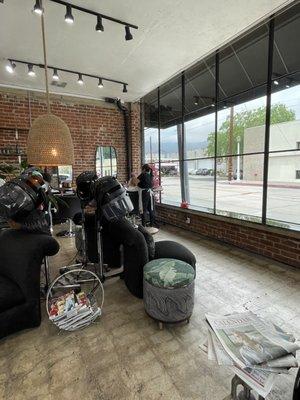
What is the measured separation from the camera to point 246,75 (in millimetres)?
3938

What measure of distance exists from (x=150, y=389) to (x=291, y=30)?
439 centimetres

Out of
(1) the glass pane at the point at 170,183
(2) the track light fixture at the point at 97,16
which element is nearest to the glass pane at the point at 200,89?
(1) the glass pane at the point at 170,183

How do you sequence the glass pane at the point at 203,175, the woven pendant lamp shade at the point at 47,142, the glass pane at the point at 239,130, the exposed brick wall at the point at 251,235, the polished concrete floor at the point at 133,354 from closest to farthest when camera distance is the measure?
the polished concrete floor at the point at 133,354 < the woven pendant lamp shade at the point at 47,142 < the exposed brick wall at the point at 251,235 < the glass pane at the point at 239,130 < the glass pane at the point at 203,175

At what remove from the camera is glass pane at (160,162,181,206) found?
5617mm

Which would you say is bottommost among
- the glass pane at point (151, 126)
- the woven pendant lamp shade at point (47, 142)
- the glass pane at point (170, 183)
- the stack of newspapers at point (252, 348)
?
the stack of newspapers at point (252, 348)

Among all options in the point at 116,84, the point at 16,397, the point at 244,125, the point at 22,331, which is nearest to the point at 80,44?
the point at 116,84

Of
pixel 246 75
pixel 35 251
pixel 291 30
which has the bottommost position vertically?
pixel 35 251

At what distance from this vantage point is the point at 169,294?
187 cm

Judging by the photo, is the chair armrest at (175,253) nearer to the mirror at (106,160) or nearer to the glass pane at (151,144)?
the glass pane at (151,144)

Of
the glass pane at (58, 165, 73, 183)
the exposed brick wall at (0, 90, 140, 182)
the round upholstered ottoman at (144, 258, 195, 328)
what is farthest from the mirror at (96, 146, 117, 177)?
the round upholstered ottoman at (144, 258, 195, 328)

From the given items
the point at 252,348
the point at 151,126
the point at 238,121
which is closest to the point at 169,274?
the point at 252,348

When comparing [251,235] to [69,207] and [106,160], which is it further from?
[106,160]

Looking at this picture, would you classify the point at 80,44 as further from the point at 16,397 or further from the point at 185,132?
the point at 16,397

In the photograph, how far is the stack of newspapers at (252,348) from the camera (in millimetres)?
926
